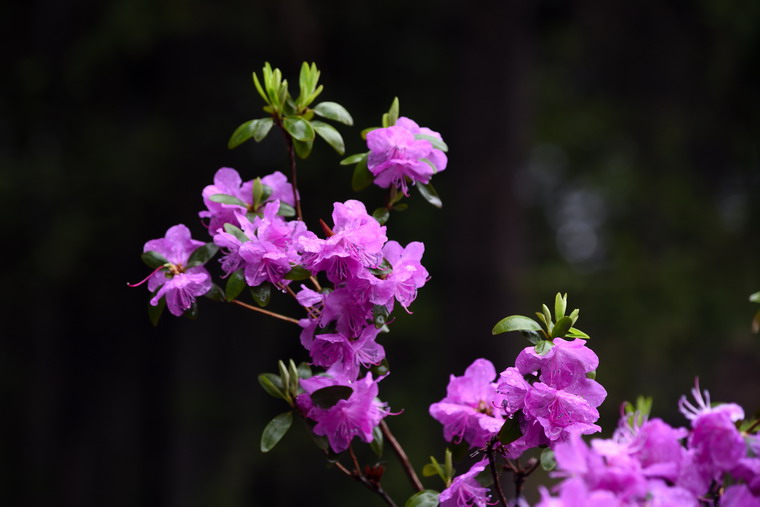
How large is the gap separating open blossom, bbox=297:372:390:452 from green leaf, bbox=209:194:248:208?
26 cm

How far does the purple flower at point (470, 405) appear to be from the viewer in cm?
106

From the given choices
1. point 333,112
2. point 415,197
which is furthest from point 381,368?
point 415,197

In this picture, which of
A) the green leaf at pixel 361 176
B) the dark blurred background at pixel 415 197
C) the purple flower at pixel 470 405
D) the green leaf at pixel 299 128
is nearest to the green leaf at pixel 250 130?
the green leaf at pixel 299 128

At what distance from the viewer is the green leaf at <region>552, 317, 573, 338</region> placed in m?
0.91

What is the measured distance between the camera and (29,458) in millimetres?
7977

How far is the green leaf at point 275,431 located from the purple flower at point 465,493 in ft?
0.73

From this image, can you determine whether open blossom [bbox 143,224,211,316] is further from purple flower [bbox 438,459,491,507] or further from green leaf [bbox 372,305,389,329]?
purple flower [bbox 438,459,491,507]

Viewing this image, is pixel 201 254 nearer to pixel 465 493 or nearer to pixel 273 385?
pixel 273 385

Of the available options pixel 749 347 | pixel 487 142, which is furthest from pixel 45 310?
pixel 749 347

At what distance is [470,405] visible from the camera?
1.08 m

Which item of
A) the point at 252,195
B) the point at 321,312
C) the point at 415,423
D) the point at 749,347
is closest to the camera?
the point at 321,312

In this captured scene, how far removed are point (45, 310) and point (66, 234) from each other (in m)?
1.71

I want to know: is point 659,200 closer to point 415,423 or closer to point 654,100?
point 654,100

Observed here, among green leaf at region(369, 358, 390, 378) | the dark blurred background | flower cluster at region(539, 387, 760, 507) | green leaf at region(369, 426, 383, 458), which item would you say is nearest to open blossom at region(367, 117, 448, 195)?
green leaf at region(369, 358, 390, 378)
